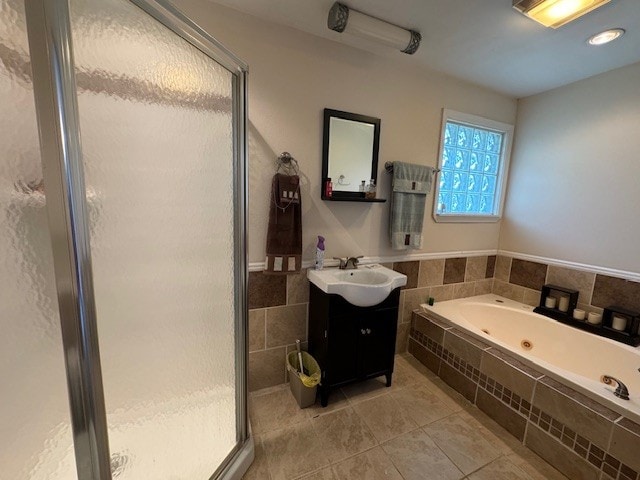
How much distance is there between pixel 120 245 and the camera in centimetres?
80

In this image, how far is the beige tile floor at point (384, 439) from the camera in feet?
4.00

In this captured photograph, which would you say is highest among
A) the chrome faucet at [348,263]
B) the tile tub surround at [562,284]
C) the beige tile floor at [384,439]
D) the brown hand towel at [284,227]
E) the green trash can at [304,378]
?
the brown hand towel at [284,227]

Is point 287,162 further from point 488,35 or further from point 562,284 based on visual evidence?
point 562,284

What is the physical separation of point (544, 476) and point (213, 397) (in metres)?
1.63

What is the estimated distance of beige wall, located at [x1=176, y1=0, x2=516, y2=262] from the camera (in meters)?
1.48

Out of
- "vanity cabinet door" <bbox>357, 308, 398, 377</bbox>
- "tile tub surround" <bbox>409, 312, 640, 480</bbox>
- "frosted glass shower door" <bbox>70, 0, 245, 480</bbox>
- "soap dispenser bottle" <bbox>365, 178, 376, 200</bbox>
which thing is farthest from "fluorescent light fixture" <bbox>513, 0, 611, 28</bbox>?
"tile tub surround" <bbox>409, 312, 640, 480</bbox>

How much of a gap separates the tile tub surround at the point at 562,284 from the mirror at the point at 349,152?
5.40 feet

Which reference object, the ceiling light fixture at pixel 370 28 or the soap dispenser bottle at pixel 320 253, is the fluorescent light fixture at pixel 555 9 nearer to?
the ceiling light fixture at pixel 370 28

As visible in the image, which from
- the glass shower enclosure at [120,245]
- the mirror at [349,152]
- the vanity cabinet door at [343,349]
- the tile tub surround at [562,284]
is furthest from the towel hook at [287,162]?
the tile tub surround at [562,284]

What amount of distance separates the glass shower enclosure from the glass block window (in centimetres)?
176

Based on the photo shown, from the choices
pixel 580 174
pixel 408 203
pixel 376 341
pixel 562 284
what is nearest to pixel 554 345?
pixel 562 284

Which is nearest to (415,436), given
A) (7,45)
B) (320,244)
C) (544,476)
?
(544,476)

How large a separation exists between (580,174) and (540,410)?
5.72 feet

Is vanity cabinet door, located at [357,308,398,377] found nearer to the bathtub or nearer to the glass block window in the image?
the bathtub
